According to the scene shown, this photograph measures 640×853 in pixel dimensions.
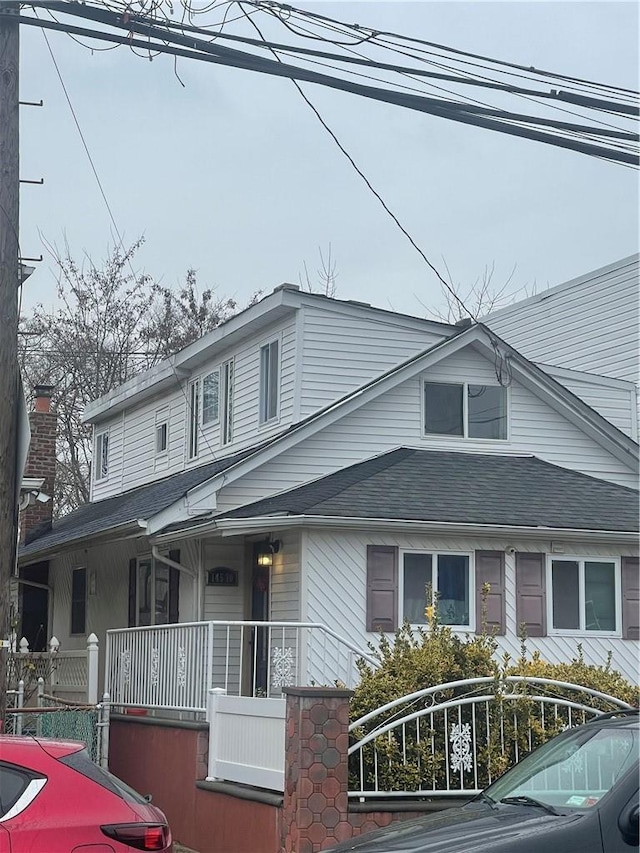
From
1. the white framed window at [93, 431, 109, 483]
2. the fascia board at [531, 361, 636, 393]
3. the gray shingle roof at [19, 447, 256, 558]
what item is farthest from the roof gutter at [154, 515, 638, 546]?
the white framed window at [93, 431, 109, 483]

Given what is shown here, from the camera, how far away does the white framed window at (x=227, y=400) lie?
2047cm

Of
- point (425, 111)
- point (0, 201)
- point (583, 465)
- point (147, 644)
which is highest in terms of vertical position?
point (425, 111)

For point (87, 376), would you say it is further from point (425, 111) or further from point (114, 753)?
point (425, 111)

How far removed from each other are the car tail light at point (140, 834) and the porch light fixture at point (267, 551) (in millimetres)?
9496

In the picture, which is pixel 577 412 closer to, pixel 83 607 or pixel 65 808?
pixel 83 607

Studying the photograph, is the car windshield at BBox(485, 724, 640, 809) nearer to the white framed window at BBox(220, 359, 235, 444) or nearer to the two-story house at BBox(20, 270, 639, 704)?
the two-story house at BBox(20, 270, 639, 704)

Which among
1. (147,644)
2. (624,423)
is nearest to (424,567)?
(147,644)

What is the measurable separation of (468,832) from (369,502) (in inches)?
360

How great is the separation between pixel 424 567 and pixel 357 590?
962mm

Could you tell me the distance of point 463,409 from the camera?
61.4ft

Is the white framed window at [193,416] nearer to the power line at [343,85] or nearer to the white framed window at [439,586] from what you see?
the white framed window at [439,586]

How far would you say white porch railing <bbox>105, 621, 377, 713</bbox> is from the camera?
13477mm

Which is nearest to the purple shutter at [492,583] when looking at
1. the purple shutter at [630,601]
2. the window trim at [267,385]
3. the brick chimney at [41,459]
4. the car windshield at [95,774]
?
the purple shutter at [630,601]

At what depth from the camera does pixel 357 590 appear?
1596 cm
